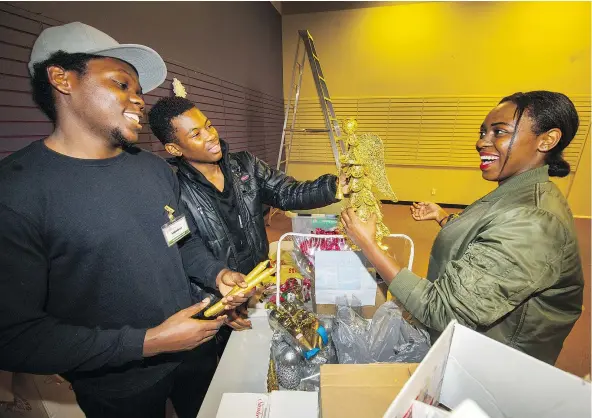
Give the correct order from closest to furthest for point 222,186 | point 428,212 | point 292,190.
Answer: point 428,212 < point 222,186 < point 292,190

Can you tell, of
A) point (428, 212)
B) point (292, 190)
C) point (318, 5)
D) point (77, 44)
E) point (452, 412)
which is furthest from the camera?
point (318, 5)

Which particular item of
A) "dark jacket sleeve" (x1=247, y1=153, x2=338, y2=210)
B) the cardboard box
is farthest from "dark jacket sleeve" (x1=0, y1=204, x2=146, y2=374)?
"dark jacket sleeve" (x1=247, y1=153, x2=338, y2=210)

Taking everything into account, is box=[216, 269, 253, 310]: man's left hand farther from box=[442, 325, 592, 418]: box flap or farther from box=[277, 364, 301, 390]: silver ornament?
box=[442, 325, 592, 418]: box flap

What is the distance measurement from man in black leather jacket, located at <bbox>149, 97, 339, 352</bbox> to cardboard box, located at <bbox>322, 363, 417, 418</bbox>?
677 millimetres

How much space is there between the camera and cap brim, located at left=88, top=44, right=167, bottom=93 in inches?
35.2

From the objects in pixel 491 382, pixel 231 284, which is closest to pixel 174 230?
pixel 231 284

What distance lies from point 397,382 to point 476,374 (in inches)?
7.8

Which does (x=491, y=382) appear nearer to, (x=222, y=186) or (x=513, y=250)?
(x=513, y=250)

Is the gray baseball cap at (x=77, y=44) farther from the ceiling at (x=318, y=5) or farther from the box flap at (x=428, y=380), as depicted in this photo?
the ceiling at (x=318, y=5)

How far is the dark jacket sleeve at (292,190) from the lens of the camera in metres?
1.69

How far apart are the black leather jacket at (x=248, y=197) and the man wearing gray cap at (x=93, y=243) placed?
33 centimetres

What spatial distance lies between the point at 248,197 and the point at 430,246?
9.84 ft

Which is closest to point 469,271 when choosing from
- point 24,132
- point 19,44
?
point 24,132

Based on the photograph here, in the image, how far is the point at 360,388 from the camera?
681 millimetres
